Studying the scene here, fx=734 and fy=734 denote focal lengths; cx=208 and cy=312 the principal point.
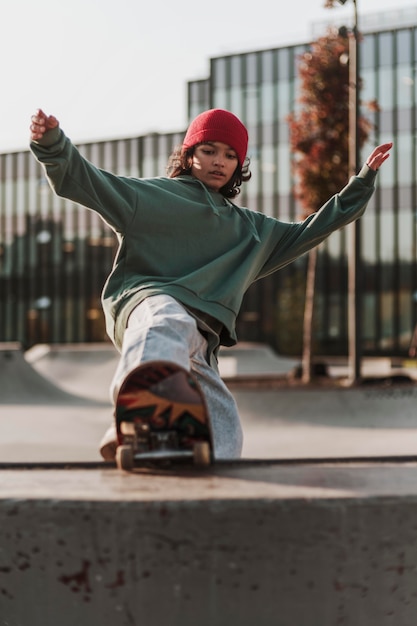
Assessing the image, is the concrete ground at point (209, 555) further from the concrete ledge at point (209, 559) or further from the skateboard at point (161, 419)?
the skateboard at point (161, 419)

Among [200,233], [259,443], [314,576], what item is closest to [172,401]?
[314,576]

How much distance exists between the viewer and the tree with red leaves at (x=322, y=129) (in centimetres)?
1489

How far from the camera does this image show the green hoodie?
2.90 metres

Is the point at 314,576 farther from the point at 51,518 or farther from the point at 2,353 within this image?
the point at 2,353

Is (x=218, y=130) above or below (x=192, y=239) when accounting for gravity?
above

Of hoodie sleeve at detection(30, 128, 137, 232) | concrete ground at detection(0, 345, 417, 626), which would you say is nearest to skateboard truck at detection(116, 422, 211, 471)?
concrete ground at detection(0, 345, 417, 626)

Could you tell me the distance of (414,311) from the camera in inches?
1524

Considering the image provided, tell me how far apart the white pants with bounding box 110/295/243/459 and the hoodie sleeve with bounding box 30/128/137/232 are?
0.47m

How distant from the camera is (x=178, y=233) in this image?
3090mm

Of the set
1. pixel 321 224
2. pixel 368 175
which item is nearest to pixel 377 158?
pixel 368 175

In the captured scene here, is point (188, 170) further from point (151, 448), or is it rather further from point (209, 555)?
point (209, 555)

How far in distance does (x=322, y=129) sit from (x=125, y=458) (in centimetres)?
1367

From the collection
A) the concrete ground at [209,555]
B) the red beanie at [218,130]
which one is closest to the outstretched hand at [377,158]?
the red beanie at [218,130]

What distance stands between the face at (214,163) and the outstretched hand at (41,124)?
77cm
